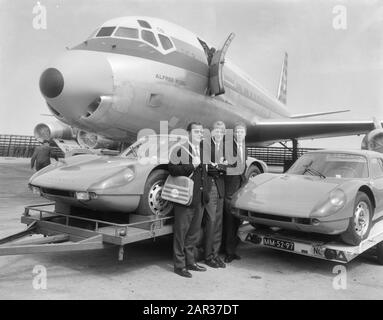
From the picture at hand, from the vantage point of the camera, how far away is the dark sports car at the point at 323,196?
4566 mm

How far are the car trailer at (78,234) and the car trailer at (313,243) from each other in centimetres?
123

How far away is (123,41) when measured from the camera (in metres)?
8.61

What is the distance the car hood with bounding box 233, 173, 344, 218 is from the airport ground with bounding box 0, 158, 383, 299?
0.79 m

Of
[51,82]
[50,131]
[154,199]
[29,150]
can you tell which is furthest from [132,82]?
[29,150]

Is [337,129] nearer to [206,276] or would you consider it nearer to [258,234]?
[258,234]

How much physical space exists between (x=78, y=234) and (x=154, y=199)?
99 cm

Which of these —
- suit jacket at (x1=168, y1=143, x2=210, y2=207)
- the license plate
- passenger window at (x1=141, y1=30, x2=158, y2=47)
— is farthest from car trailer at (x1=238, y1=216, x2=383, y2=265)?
passenger window at (x1=141, y1=30, x2=158, y2=47)

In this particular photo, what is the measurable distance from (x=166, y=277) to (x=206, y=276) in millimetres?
475

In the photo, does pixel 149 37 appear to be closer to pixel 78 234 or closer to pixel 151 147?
pixel 151 147

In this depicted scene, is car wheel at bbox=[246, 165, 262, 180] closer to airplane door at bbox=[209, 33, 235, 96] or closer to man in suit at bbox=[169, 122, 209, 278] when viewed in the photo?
man in suit at bbox=[169, 122, 209, 278]

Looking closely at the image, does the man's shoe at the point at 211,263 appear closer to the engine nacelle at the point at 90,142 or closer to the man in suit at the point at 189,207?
the man in suit at the point at 189,207

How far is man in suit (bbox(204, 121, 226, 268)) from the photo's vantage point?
16.4ft

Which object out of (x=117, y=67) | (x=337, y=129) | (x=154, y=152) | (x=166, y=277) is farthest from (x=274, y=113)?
(x=166, y=277)

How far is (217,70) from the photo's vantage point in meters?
10.1
